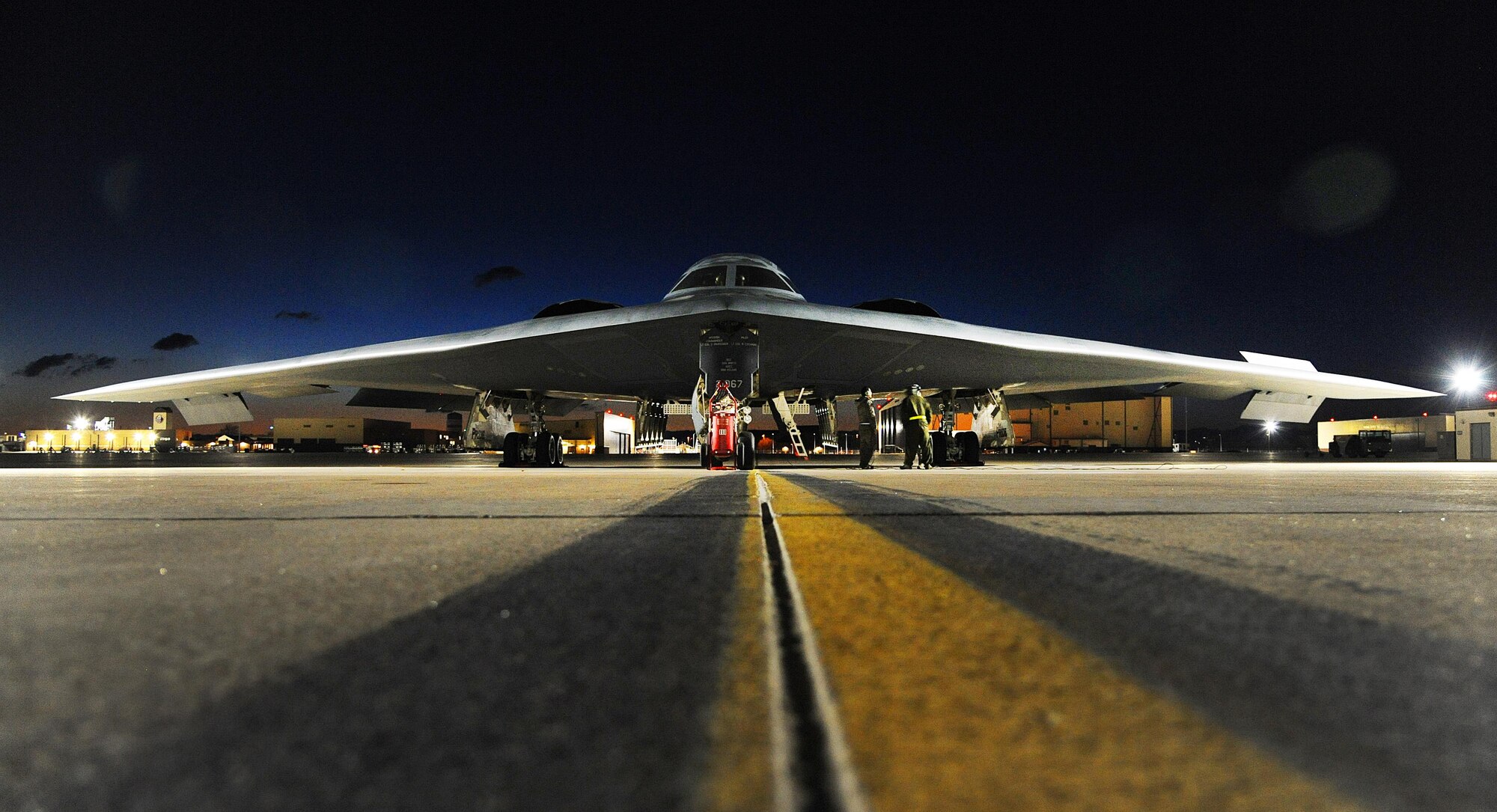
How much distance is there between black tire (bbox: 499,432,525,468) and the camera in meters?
13.2

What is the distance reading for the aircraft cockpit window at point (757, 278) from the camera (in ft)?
47.8

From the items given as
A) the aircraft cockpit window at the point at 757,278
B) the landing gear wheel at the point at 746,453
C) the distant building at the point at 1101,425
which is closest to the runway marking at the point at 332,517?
the landing gear wheel at the point at 746,453

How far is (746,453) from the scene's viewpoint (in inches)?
402

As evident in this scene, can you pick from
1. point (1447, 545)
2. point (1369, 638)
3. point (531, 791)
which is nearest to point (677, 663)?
point (531, 791)

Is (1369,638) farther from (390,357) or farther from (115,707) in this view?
(390,357)

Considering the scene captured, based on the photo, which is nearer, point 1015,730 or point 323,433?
point 1015,730

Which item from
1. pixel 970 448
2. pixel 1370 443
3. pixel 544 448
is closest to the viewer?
pixel 544 448

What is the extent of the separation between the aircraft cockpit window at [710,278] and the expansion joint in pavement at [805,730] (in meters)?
13.7

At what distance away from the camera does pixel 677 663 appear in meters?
0.99

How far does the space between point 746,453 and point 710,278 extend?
5681mm

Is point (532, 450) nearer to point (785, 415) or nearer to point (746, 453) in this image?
point (746, 453)

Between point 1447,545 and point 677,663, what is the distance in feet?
8.73

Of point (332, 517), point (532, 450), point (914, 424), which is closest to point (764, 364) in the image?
point (914, 424)

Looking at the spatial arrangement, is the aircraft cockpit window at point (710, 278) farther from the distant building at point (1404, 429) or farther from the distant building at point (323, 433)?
the distant building at point (323, 433)
